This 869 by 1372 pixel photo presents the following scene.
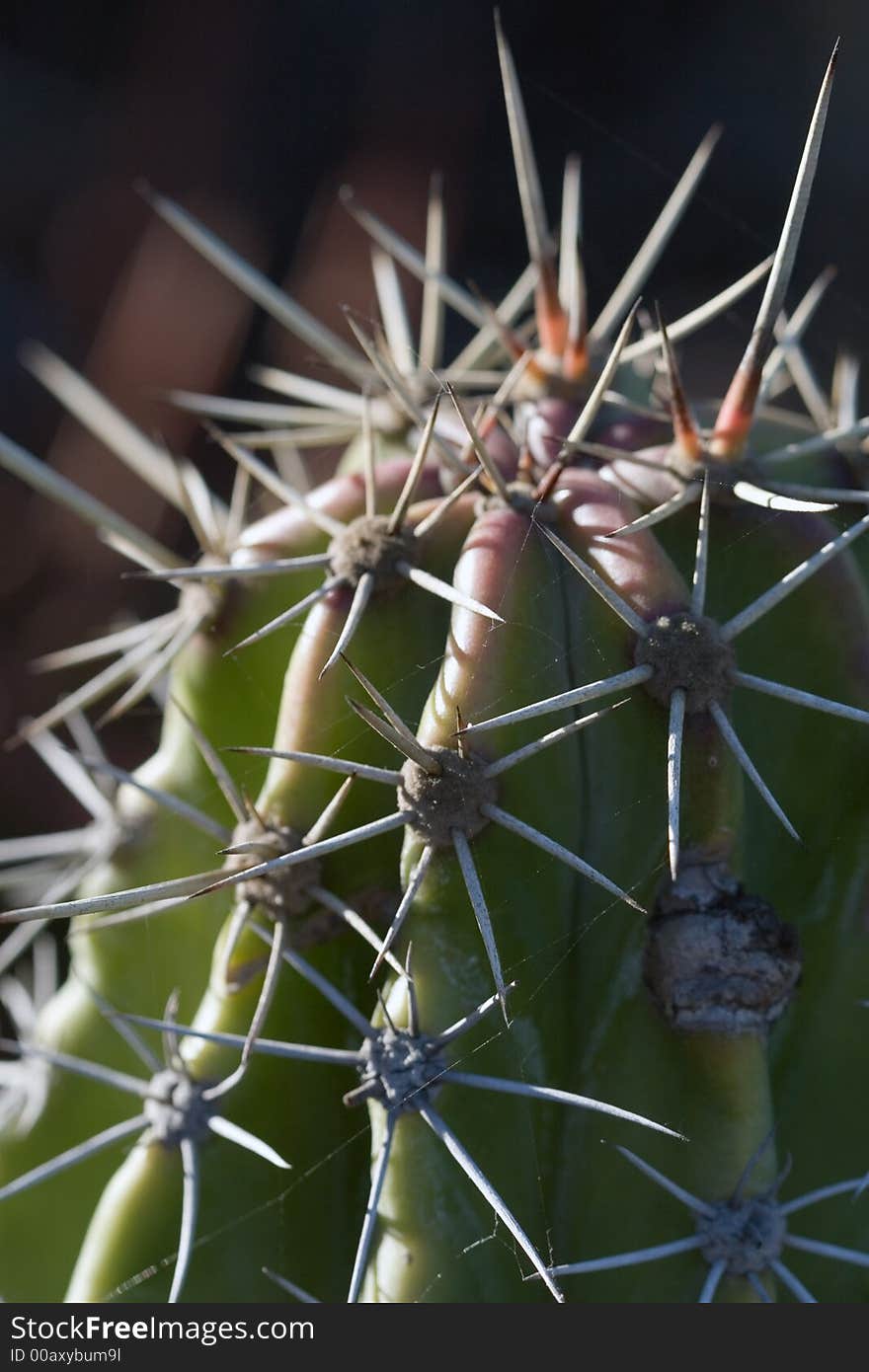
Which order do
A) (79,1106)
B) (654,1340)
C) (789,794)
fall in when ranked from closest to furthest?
(654,1340), (789,794), (79,1106)

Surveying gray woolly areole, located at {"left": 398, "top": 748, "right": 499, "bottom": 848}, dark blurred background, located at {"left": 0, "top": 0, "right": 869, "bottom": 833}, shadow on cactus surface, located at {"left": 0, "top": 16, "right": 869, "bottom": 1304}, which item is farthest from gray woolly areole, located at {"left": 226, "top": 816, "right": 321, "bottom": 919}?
dark blurred background, located at {"left": 0, "top": 0, "right": 869, "bottom": 833}

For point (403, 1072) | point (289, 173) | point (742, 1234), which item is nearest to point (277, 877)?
point (403, 1072)

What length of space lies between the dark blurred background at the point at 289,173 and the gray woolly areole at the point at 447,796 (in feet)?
7.77

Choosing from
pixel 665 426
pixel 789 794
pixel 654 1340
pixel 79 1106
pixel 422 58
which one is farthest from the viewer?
pixel 422 58

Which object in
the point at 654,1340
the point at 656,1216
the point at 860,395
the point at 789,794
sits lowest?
the point at 654,1340

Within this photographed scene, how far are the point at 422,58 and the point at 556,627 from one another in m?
2.98

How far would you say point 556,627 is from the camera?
1.19 m

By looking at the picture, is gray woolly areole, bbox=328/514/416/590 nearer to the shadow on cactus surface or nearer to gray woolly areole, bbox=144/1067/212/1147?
the shadow on cactus surface

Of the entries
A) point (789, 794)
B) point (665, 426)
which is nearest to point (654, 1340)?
point (789, 794)

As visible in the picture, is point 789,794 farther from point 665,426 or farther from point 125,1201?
point 125,1201

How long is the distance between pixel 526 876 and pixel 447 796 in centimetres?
12

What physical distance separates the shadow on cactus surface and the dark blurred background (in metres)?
2.01

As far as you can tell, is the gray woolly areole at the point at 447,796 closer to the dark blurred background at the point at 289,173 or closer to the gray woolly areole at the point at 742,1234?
the gray woolly areole at the point at 742,1234

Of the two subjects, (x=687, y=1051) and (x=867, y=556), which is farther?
(x=867, y=556)
